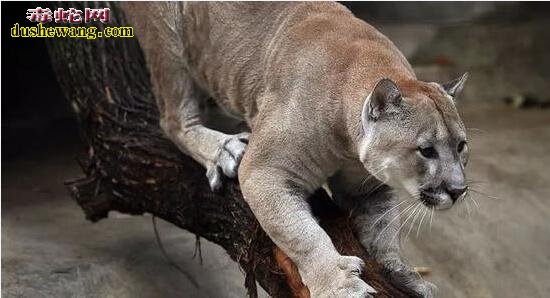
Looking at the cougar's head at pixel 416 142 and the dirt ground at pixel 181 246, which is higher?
the cougar's head at pixel 416 142

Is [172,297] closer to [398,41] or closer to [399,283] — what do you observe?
[399,283]

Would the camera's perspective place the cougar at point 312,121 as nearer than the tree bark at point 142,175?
Yes

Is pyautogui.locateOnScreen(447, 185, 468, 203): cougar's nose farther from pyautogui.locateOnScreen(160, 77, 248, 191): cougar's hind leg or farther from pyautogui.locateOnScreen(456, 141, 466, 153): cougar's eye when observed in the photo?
pyautogui.locateOnScreen(160, 77, 248, 191): cougar's hind leg

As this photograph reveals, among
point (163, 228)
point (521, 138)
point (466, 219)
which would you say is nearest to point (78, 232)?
point (163, 228)

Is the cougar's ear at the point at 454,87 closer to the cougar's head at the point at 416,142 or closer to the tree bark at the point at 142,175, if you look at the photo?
the cougar's head at the point at 416,142

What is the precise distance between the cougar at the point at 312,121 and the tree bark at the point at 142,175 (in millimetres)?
124

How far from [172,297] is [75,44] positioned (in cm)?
165

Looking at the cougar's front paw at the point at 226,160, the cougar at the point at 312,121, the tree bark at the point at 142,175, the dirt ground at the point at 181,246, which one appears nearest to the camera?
the cougar at the point at 312,121

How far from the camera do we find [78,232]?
5.19 meters

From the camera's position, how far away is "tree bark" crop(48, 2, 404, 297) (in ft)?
10.9

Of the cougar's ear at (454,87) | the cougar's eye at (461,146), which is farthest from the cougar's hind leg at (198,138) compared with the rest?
the cougar's eye at (461,146)

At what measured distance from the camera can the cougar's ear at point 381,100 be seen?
2754 millimetres

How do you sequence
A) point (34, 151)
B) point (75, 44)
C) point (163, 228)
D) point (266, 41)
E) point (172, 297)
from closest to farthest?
point (266, 41)
point (172, 297)
point (75, 44)
point (163, 228)
point (34, 151)

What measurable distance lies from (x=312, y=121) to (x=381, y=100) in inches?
16.1
